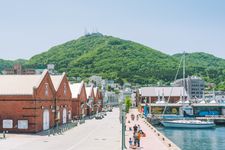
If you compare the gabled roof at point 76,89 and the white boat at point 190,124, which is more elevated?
the gabled roof at point 76,89

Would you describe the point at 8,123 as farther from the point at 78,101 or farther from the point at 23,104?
the point at 78,101

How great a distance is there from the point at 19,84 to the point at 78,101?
31386mm

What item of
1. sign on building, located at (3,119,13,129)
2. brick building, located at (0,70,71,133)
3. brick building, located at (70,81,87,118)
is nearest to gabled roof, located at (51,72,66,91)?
brick building, located at (0,70,71,133)

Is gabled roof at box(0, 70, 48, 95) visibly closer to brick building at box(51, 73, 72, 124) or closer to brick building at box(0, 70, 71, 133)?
brick building at box(0, 70, 71, 133)

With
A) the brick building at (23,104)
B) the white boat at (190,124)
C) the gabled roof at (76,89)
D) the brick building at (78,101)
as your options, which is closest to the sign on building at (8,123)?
the brick building at (23,104)

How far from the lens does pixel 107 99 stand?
189m

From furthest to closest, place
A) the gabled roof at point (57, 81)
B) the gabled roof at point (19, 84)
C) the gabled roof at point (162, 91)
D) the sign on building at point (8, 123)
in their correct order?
1. the gabled roof at point (162, 91)
2. the gabled roof at point (57, 81)
3. the gabled roof at point (19, 84)
4. the sign on building at point (8, 123)

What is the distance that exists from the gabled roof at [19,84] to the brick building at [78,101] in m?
27.5

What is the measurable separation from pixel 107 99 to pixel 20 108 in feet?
455

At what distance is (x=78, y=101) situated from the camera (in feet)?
274

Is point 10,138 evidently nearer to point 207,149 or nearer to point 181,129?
point 207,149

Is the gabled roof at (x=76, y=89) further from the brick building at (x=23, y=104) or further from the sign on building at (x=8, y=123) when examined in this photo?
the sign on building at (x=8, y=123)

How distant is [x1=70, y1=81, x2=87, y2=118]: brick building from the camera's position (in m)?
82.1

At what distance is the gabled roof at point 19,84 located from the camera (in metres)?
51.0
